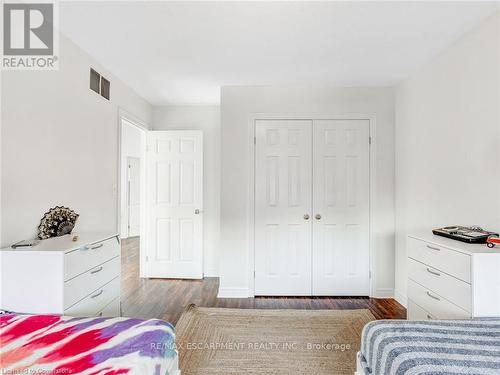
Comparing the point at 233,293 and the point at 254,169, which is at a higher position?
the point at 254,169

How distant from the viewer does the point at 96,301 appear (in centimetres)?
190

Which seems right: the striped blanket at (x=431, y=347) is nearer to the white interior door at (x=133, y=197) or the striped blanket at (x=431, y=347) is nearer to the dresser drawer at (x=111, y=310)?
the dresser drawer at (x=111, y=310)

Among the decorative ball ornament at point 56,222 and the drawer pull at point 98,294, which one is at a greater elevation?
the decorative ball ornament at point 56,222

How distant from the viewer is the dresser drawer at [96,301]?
66.9 inches

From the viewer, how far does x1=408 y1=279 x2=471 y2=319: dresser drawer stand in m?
1.68

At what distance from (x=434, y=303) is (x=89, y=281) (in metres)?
2.32

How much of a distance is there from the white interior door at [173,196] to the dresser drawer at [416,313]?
2.66 metres

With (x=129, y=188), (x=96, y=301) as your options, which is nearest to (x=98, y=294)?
(x=96, y=301)

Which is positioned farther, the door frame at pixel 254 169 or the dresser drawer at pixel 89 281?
the door frame at pixel 254 169

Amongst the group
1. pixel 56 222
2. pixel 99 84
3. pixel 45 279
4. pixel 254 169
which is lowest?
pixel 45 279

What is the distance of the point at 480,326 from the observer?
4.34ft

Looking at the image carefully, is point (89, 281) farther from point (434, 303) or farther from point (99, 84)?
point (434, 303)

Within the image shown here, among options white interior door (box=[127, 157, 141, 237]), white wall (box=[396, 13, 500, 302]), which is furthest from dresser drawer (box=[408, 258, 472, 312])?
white interior door (box=[127, 157, 141, 237])

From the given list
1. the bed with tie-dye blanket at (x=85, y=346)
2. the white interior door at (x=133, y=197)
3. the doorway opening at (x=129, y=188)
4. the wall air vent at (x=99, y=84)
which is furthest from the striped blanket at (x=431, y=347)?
the white interior door at (x=133, y=197)
